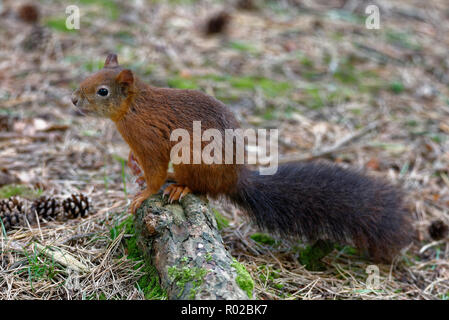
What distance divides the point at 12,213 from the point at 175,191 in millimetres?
980

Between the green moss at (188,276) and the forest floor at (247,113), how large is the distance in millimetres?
159

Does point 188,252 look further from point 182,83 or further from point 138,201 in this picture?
point 182,83

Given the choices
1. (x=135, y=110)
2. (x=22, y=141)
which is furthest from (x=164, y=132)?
(x=22, y=141)

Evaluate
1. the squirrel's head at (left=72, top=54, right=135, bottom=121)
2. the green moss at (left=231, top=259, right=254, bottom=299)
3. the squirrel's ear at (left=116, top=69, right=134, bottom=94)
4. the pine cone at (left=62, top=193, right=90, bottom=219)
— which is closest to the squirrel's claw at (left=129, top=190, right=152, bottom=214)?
the pine cone at (left=62, top=193, right=90, bottom=219)

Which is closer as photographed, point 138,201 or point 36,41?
point 138,201

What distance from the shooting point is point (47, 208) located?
2.76 metres

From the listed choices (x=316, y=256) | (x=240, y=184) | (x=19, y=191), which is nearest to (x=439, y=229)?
(x=316, y=256)

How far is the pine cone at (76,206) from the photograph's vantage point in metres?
2.79

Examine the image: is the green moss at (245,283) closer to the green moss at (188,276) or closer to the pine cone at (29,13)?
the green moss at (188,276)

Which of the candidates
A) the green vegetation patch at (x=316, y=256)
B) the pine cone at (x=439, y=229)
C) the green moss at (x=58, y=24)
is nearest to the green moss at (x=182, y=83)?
the green moss at (x=58, y=24)

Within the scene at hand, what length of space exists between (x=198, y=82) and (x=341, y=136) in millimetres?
1584

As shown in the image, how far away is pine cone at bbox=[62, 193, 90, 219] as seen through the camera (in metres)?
2.79

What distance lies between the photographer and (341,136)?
436 centimetres

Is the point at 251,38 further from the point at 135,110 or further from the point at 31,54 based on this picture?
the point at 135,110
